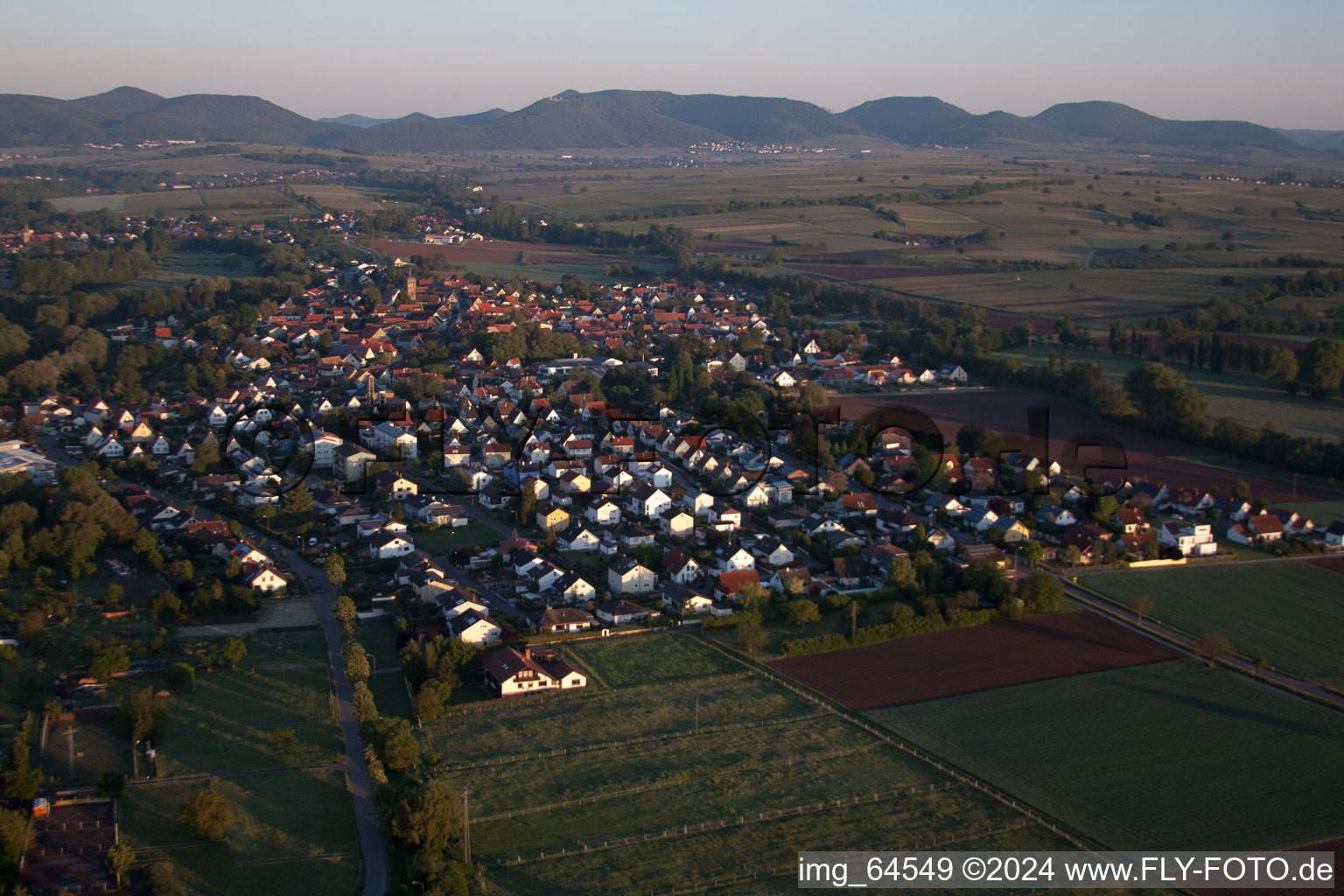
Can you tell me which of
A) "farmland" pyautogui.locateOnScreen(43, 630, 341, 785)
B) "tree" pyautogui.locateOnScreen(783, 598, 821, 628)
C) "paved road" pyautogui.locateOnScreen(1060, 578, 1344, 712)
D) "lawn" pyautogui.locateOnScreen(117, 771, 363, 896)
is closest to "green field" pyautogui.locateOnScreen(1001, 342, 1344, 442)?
"paved road" pyautogui.locateOnScreen(1060, 578, 1344, 712)

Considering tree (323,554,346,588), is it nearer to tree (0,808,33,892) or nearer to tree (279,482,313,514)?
tree (279,482,313,514)

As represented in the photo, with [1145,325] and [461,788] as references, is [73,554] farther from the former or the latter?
[1145,325]

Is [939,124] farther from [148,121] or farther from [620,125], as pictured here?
[148,121]

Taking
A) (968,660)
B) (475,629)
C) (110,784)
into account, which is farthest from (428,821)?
(968,660)

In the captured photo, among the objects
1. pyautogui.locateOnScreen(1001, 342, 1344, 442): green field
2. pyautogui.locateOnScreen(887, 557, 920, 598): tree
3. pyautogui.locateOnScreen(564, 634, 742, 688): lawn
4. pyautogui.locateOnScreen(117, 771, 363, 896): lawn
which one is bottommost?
pyautogui.locateOnScreen(117, 771, 363, 896): lawn

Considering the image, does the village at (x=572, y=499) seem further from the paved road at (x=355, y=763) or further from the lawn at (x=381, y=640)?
the paved road at (x=355, y=763)

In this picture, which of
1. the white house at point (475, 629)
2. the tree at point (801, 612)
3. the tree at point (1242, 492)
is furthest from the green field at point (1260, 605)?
the white house at point (475, 629)
